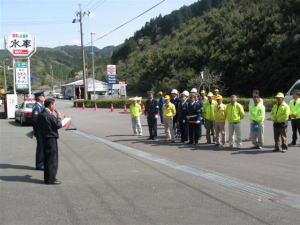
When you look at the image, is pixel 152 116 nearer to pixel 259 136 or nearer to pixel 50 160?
pixel 259 136

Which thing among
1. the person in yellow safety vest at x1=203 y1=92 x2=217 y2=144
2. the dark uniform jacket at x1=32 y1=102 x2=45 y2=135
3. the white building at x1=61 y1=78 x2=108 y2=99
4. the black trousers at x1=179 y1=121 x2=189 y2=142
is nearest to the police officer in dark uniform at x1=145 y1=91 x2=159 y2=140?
the black trousers at x1=179 y1=121 x2=189 y2=142

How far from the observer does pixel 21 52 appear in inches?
1101

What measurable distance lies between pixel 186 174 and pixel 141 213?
9.23ft

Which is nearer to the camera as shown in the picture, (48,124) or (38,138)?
(48,124)

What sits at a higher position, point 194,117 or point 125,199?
point 194,117

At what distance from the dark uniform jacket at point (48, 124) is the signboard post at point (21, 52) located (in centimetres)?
2136

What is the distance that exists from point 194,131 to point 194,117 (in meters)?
0.48

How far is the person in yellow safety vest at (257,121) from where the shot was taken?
35.4 feet

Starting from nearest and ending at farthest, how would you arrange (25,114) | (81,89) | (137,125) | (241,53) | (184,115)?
(184,115)
(137,125)
(25,114)
(241,53)
(81,89)

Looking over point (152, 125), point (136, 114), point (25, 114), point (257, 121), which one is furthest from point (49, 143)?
point (25, 114)

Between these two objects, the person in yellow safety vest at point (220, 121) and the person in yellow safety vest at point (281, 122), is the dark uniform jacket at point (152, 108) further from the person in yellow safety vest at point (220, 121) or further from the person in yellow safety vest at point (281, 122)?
the person in yellow safety vest at point (281, 122)

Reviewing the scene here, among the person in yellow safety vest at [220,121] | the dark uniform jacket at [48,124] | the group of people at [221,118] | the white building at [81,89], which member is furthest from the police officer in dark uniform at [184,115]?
the white building at [81,89]

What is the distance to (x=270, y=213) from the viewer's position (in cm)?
541

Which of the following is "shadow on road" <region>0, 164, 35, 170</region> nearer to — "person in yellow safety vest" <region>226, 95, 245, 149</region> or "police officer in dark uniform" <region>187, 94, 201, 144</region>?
"police officer in dark uniform" <region>187, 94, 201, 144</region>
